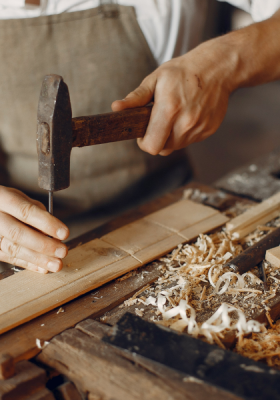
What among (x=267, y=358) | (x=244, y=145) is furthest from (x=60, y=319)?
(x=244, y=145)

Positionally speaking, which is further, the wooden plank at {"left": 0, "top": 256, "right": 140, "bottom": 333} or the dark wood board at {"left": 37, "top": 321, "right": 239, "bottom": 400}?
the wooden plank at {"left": 0, "top": 256, "right": 140, "bottom": 333}

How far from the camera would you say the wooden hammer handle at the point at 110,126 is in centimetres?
112

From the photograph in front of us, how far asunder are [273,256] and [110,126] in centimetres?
73

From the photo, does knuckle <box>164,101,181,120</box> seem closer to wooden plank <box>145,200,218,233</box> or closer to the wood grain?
wooden plank <box>145,200,218,233</box>

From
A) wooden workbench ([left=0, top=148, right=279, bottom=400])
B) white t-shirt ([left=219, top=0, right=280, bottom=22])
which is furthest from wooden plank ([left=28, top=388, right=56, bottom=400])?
white t-shirt ([left=219, top=0, right=280, bottom=22])

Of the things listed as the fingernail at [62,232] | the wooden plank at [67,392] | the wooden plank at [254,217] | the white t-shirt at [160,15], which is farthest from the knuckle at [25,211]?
the white t-shirt at [160,15]

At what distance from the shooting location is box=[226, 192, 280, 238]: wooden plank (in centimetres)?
147

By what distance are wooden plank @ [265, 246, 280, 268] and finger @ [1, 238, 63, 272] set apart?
0.73 meters

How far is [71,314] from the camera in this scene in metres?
1.06

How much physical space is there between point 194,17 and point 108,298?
154 cm

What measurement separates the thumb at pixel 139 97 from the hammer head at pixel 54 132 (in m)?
0.27

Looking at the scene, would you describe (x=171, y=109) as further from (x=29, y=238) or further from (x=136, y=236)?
(x=29, y=238)

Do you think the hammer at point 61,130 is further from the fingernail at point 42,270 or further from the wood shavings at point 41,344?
the wood shavings at point 41,344

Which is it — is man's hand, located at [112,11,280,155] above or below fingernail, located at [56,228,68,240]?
above
